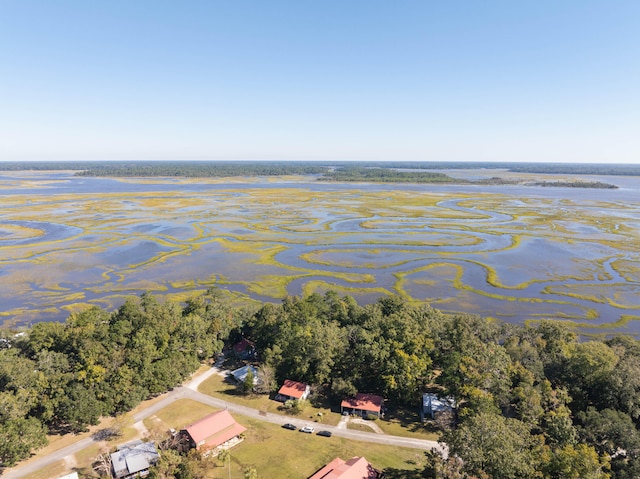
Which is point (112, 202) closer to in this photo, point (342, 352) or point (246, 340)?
point (246, 340)

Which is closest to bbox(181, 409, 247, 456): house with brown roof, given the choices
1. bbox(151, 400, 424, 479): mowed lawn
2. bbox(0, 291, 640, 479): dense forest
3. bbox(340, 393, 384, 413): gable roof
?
bbox(151, 400, 424, 479): mowed lawn

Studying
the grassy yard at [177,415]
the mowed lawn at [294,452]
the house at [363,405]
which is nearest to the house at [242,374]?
the grassy yard at [177,415]

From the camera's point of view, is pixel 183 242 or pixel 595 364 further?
pixel 183 242

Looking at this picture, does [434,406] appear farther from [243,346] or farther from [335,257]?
[335,257]

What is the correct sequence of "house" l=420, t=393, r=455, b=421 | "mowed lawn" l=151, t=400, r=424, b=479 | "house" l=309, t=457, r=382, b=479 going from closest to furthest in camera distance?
"house" l=309, t=457, r=382, b=479, "mowed lawn" l=151, t=400, r=424, b=479, "house" l=420, t=393, r=455, b=421

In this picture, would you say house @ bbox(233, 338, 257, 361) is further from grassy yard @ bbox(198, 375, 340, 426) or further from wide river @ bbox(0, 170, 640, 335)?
wide river @ bbox(0, 170, 640, 335)

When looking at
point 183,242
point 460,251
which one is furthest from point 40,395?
point 460,251

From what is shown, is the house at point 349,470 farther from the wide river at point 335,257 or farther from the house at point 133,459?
the wide river at point 335,257
